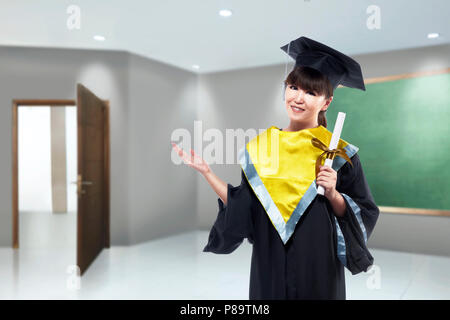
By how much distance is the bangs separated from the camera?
1134 mm

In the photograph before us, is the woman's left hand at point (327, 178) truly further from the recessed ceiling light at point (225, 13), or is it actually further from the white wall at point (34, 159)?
the white wall at point (34, 159)

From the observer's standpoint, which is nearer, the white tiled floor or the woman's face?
the woman's face

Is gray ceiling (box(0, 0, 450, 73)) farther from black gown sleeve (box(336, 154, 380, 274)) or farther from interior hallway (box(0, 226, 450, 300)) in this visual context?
interior hallway (box(0, 226, 450, 300))

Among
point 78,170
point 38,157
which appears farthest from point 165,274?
point 38,157

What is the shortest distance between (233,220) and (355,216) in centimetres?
39

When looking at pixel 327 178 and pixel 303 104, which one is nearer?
pixel 327 178

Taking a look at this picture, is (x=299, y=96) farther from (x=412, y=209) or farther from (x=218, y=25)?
(x=412, y=209)

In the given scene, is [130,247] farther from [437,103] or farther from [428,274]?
[437,103]

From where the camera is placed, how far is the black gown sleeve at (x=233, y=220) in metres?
1.11

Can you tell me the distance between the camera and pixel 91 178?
3.90m

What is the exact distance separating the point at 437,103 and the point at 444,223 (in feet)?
4.70

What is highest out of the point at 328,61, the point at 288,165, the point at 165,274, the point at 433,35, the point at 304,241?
the point at 433,35

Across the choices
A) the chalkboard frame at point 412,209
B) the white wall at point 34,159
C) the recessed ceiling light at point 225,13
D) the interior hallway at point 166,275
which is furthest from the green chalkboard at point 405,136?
the white wall at point 34,159

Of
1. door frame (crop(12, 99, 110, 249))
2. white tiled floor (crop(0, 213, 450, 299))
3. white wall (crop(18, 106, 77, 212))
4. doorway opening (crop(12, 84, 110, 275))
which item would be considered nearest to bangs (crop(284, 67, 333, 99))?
white tiled floor (crop(0, 213, 450, 299))
